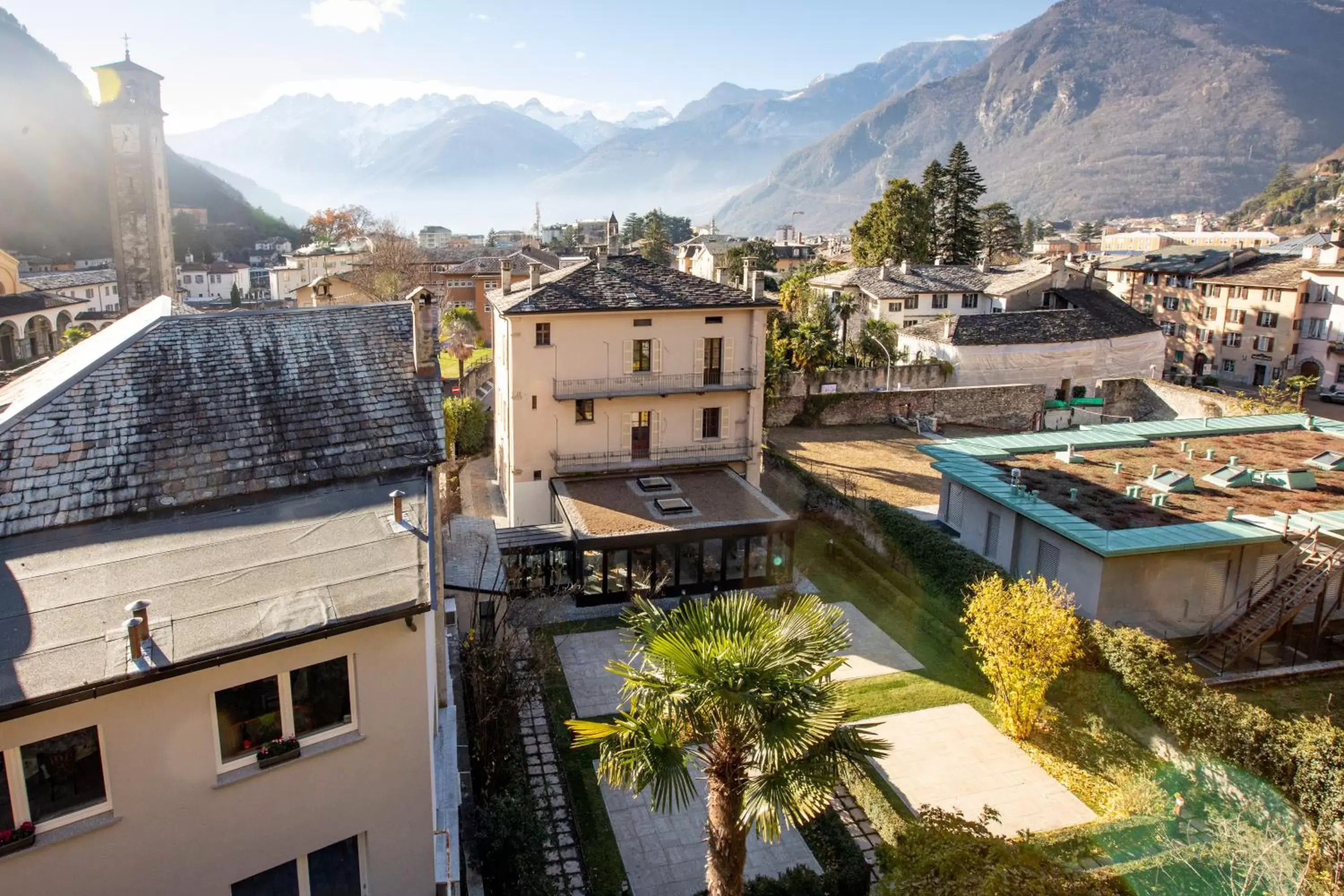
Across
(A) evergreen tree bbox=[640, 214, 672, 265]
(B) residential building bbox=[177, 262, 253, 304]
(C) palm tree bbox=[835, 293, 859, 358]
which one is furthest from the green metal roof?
(B) residential building bbox=[177, 262, 253, 304]

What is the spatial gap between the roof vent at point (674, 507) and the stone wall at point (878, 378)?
2653 cm

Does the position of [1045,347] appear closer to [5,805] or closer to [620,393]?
[620,393]

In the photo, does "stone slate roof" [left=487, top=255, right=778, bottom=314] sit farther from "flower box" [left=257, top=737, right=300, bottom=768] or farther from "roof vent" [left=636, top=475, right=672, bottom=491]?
"flower box" [left=257, top=737, right=300, bottom=768]

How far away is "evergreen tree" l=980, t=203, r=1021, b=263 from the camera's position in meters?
106

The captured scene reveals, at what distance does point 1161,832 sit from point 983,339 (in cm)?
4244

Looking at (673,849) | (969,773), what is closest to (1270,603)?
(969,773)

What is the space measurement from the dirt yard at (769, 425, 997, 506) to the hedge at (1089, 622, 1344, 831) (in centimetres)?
1569

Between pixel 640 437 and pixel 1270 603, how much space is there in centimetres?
1923

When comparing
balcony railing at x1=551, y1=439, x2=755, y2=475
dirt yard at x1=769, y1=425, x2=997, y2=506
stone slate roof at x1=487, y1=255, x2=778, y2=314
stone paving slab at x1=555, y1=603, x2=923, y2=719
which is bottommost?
stone paving slab at x1=555, y1=603, x2=923, y2=719

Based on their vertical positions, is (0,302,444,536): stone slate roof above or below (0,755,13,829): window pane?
above

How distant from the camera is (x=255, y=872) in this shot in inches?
367

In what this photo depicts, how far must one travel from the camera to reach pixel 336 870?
1003cm

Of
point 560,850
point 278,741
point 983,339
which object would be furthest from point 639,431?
point 983,339

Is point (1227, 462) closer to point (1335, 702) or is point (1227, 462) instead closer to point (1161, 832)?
point (1335, 702)
